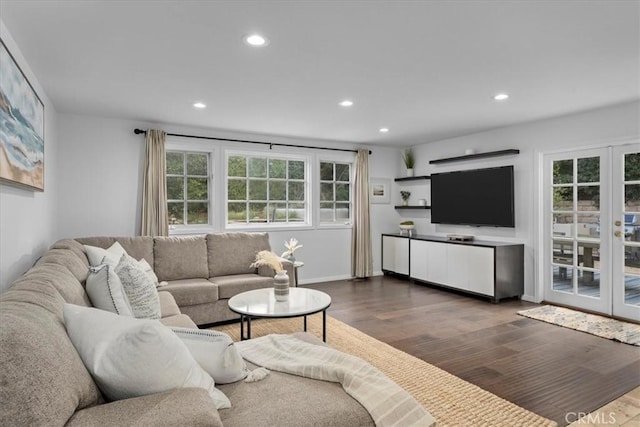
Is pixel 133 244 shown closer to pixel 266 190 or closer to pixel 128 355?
pixel 266 190

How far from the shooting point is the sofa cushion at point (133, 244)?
397cm

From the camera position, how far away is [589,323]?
4016mm

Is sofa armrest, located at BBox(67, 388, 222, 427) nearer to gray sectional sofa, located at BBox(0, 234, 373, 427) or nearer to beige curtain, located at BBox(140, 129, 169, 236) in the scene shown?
gray sectional sofa, located at BBox(0, 234, 373, 427)

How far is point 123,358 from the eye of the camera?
1201mm

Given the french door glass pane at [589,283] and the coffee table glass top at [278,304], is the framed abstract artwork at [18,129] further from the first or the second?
the french door glass pane at [589,283]

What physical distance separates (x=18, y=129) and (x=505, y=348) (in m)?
4.12

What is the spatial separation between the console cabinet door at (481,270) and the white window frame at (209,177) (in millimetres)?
3640

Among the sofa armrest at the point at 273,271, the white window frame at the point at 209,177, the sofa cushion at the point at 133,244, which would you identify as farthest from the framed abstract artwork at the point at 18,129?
the sofa armrest at the point at 273,271

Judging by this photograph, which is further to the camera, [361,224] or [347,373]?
[361,224]

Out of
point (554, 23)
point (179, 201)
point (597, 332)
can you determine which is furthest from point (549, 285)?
point (179, 201)

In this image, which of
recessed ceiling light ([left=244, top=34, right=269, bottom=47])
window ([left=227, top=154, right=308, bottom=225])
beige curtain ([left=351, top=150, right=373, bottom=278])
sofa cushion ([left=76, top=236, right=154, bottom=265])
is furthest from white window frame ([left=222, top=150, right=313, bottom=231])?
recessed ceiling light ([left=244, top=34, right=269, bottom=47])

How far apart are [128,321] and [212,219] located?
166 inches

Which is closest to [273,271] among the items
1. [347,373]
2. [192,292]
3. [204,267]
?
[204,267]

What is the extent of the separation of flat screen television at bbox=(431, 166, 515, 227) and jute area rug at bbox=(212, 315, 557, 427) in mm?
2908
